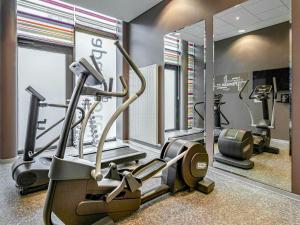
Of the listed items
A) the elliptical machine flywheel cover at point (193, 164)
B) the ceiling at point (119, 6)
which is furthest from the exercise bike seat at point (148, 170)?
the ceiling at point (119, 6)

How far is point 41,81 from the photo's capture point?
411 centimetres

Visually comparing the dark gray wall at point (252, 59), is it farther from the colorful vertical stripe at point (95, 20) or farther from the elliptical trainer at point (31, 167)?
the colorful vertical stripe at point (95, 20)

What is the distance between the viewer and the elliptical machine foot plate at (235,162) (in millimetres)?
2885

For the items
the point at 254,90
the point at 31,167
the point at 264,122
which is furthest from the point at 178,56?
the point at 31,167

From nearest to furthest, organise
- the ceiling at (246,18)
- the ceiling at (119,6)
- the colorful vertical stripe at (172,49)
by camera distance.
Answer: the ceiling at (246,18) < the colorful vertical stripe at (172,49) < the ceiling at (119,6)

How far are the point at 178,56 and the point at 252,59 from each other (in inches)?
55.6

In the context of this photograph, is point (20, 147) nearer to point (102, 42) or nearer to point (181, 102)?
point (102, 42)

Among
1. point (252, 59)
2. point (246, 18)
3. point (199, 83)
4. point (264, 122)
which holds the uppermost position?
point (246, 18)

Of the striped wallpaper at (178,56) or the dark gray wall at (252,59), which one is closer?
the dark gray wall at (252,59)

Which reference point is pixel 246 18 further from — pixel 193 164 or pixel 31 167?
pixel 31 167

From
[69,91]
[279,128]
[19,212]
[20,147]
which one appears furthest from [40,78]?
[279,128]

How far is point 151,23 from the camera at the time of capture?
14.1ft

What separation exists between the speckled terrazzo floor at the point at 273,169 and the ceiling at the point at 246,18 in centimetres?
167

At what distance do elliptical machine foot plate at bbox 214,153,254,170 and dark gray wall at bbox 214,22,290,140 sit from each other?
535 millimetres
